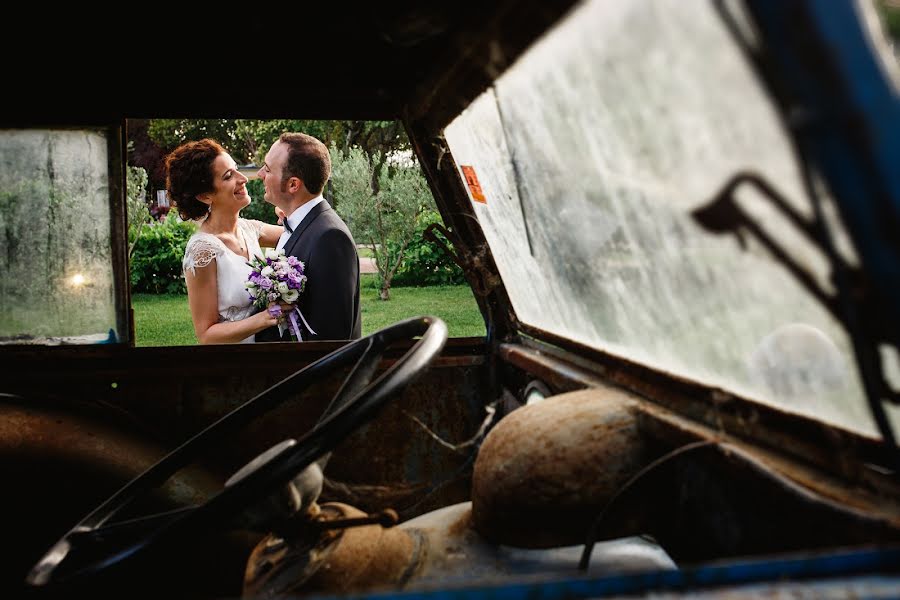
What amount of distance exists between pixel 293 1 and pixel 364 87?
0.82 metres

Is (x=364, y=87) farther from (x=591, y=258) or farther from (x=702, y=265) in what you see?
(x=702, y=265)

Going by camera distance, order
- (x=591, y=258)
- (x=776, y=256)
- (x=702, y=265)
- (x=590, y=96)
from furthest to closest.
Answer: (x=591, y=258), (x=590, y=96), (x=702, y=265), (x=776, y=256)

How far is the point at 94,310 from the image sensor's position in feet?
8.31

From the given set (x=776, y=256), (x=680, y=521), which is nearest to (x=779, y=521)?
(x=680, y=521)

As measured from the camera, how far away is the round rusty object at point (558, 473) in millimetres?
1353

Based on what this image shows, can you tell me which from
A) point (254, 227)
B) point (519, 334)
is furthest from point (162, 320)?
point (519, 334)

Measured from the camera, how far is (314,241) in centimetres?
342

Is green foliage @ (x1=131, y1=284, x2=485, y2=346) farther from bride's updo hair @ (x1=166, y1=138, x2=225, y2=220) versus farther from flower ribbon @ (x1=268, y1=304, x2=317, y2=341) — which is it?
flower ribbon @ (x1=268, y1=304, x2=317, y2=341)

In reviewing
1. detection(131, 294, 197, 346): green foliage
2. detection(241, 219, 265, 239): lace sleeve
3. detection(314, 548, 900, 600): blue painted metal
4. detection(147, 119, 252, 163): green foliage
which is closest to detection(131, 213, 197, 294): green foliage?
detection(131, 294, 197, 346): green foliage

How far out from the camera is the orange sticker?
91.8 inches

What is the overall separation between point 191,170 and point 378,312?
799 centimetres

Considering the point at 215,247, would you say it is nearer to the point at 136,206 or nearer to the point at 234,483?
the point at 234,483

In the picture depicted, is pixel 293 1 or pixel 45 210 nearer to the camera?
pixel 293 1

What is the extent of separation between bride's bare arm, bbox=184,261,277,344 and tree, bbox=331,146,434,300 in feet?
31.2
